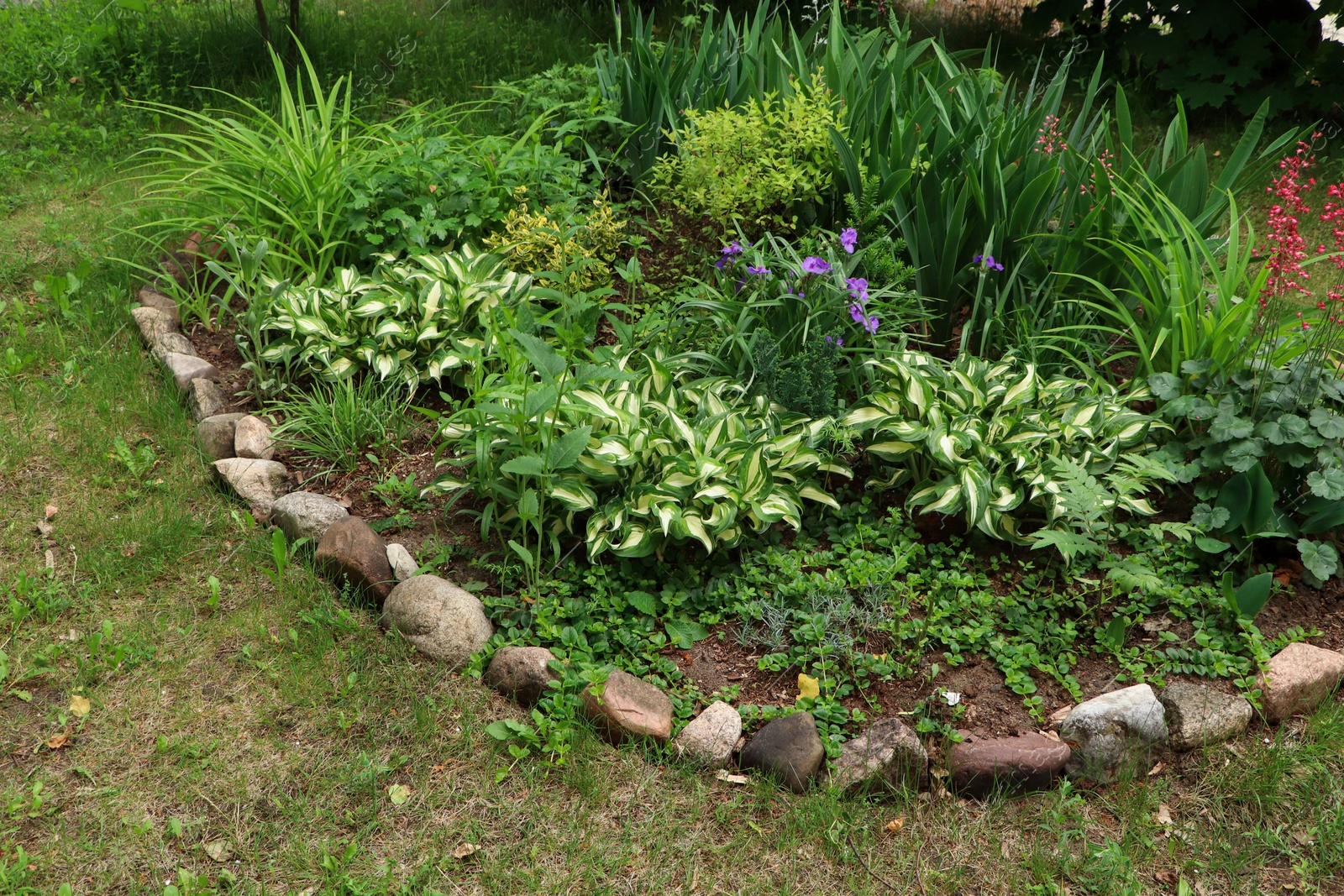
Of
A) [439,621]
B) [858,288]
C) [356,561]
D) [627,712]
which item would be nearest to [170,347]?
[356,561]

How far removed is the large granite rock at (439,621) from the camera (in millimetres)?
2670

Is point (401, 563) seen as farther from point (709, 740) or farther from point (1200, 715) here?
point (1200, 715)

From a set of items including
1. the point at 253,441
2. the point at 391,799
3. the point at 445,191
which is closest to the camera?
the point at 391,799

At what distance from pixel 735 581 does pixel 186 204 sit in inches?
114

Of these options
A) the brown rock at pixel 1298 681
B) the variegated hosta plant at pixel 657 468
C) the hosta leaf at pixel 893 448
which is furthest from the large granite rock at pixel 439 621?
the brown rock at pixel 1298 681

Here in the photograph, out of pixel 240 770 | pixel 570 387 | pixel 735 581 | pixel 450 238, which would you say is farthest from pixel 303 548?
pixel 450 238

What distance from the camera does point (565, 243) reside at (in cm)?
362

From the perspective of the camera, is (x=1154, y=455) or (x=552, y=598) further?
(x=1154, y=455)

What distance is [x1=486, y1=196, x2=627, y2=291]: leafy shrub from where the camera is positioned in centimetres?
368

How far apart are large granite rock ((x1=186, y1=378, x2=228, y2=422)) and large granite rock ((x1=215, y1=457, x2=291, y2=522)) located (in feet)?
1.07

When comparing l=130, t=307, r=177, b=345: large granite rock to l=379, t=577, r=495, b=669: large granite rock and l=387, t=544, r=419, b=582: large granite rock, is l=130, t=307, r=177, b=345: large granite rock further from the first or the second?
l=379, t=577, r=495, b=669: large granite rock

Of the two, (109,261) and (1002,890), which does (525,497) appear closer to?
(1002,890)

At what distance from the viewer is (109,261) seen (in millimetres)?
4238

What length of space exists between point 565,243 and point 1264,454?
7.76 feet
